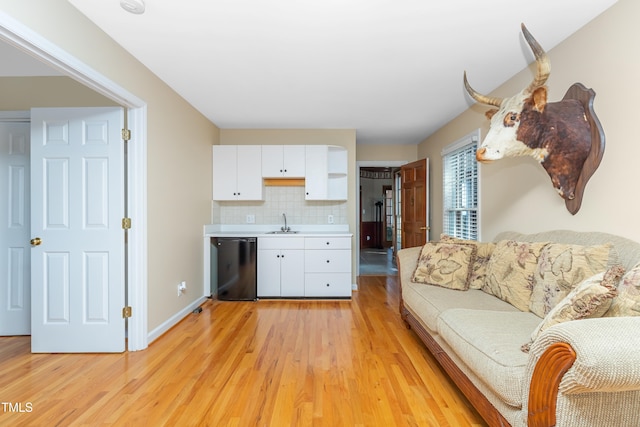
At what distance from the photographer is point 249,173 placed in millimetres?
4168

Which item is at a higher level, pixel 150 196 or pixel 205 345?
pixel 150 196

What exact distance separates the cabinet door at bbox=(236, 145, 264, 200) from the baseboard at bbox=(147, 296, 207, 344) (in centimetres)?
155

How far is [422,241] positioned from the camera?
4605mm

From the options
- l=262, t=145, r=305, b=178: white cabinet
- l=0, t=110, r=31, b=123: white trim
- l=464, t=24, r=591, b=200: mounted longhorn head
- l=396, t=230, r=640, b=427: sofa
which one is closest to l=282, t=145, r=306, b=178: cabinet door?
l=262, t=145, r=305, b=178: white cabinet

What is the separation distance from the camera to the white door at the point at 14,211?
2.57m

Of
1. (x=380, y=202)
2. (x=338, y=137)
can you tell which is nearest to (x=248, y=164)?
(x=338, y=137)

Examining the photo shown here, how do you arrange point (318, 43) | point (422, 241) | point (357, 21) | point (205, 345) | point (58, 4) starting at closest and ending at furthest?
point (58, 4)
point (357, 21)
point (318, 43)
point (205, 345)
point (422, 241)

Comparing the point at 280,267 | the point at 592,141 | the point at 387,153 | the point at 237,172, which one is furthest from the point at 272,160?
the point at 592,141

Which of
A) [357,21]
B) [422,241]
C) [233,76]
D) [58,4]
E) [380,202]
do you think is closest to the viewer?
[58,4]

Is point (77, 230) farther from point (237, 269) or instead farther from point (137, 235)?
point (237, 269)

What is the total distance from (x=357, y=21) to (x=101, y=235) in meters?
2.54

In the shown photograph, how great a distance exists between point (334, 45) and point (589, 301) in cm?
217

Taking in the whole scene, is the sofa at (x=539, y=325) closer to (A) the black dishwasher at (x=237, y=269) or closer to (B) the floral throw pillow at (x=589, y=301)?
(B) the floral throw pillow at (x=589, y=301)

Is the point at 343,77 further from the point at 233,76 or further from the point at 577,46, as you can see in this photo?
the point at 577,46
